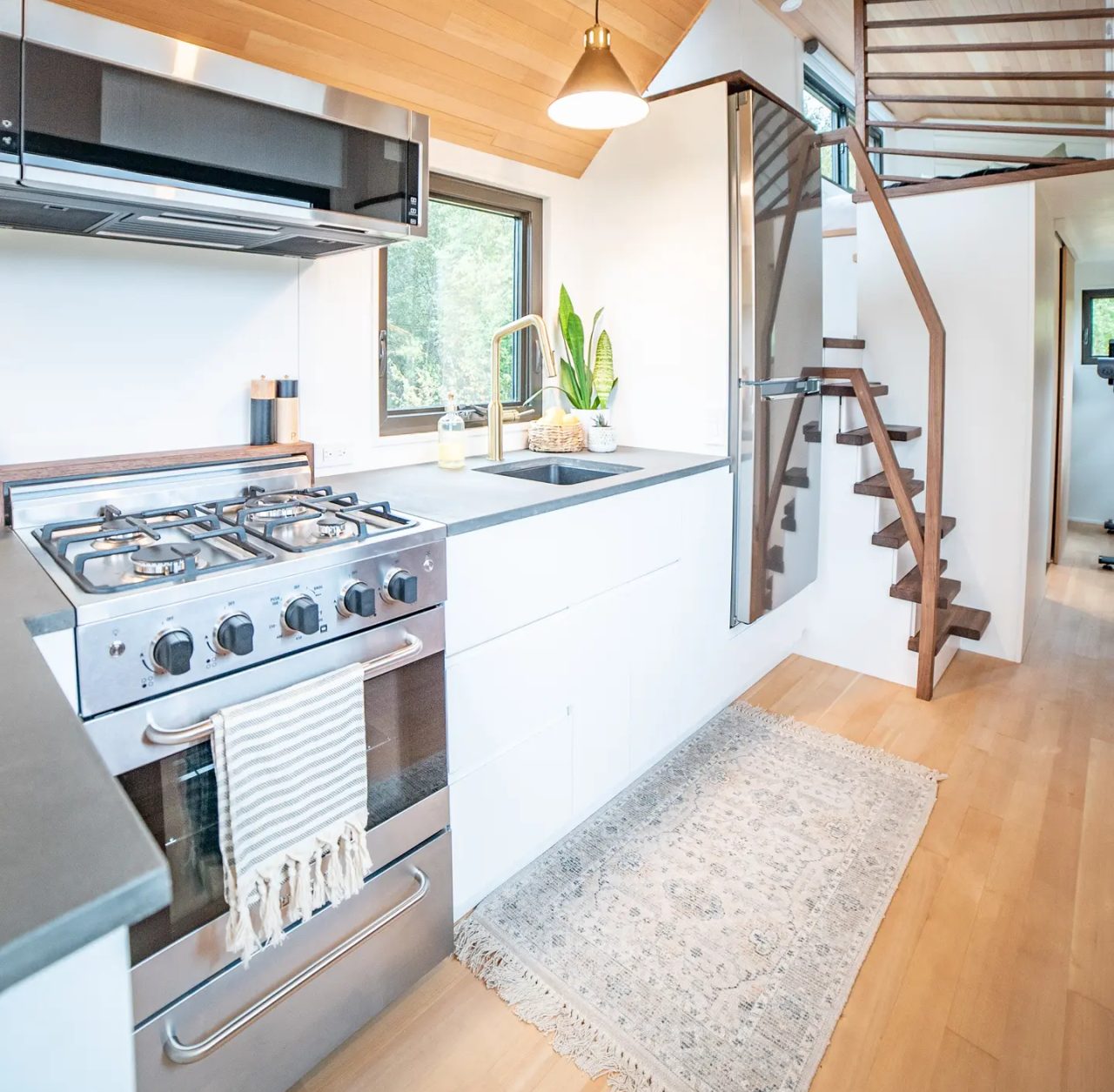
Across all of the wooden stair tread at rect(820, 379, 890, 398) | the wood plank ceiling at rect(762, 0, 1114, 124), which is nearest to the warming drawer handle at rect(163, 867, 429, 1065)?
the wooden stair tread at rect(820, 379, 890, 398)


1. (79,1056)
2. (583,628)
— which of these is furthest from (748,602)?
(79,1056)

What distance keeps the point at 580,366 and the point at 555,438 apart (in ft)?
1.11

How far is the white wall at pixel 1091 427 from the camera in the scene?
5727 millimetres

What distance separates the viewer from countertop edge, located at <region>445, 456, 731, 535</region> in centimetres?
166

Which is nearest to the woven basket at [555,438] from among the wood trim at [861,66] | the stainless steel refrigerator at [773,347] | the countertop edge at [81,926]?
the stainless steel refrigerator at [773,347]

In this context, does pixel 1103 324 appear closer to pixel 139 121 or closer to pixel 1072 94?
pixel 1072 94

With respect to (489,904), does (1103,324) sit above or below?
above

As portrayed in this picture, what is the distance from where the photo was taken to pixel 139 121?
1343 mm

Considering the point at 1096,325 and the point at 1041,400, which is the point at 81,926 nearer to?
the point at 1041,400

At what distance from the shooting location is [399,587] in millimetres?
1438

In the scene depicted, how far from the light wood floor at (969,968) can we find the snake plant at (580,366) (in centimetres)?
140

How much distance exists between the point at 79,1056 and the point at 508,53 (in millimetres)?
2427

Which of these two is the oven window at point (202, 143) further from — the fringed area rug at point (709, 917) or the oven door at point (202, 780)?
the fringed area rug at point (709, 917)

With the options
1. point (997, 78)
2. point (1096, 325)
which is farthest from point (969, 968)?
point (1096, 325)
